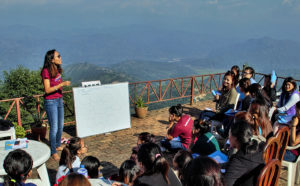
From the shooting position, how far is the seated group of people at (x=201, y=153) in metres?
2.25

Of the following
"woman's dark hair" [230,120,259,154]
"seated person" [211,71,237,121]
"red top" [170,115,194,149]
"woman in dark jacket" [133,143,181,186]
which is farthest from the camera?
"seated person" [211,71,237,121]

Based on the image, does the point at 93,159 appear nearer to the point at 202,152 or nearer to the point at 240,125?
the point at 202,152

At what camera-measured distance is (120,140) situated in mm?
6230

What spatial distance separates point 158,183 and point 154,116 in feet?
18.1

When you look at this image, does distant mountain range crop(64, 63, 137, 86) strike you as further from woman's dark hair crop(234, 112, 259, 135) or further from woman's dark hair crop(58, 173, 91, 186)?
woman's dark hair crop(58, 173, 91, 186)

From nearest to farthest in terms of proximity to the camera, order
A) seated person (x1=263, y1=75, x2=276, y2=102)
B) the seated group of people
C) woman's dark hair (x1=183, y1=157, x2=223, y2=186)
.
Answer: woman's dark hair (x1=183, y1=157, x2=223, y2=186), the seated group of people, seated person (x1=263, y1=75, x2=276, y2=102)

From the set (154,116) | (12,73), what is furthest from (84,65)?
(154,116)

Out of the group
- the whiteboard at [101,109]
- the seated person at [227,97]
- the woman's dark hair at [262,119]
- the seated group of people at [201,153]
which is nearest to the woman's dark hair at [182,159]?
the seated group of people at [201,153]

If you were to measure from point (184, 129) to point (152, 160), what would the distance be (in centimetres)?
220

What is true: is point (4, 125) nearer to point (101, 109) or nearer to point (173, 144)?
point (101, 109)

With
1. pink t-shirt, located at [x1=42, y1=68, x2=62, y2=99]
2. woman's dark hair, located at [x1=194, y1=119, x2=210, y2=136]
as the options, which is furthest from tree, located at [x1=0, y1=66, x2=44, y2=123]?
woman's dark hair, located at [x1=194, y1=119, x2=210, y2=136]

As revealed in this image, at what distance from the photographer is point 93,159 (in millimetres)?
3686

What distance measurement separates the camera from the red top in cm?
477

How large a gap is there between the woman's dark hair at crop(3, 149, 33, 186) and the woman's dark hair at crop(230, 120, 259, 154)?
232 centimetres
